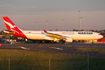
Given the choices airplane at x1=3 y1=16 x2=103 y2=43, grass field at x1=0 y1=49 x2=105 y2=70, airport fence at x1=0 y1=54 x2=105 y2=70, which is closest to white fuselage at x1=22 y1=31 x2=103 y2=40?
airplane at x1=3 y1=16 x2=103 y2=43

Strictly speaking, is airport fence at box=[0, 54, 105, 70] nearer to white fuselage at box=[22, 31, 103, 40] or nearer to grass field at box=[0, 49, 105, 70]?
grass field at box=[0, 49, 105, 70]

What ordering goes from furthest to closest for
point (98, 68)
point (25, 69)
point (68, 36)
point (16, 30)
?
point (68, 36) < point (16, 30) < point (98, 68) < point (25, 69)

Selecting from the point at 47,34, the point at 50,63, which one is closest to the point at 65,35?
the point at 47,34

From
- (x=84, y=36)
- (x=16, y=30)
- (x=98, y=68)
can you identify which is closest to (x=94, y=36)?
(x=84, y=36)

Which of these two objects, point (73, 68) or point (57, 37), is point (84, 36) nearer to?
point (57, 37)

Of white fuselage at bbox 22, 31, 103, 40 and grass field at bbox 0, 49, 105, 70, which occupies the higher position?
white fuselage at bbox 22, 31, 103, 40

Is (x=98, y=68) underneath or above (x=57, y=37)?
underneath

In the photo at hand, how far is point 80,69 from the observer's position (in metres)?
12.7

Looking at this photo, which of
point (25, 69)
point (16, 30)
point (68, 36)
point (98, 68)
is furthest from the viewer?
point (68, 36)

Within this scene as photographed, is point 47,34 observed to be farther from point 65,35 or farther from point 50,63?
point 50,63

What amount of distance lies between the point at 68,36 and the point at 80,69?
41670mm

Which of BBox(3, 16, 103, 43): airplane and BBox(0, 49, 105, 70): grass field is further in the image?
BBox(3, 16, 103, 43): airplane

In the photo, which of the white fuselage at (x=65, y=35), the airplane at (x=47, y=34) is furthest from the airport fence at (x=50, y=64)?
the white fuselage at (x=65, y=35)

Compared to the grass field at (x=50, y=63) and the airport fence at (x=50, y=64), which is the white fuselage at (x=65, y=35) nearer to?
the grass field at (x=50, y=63)
